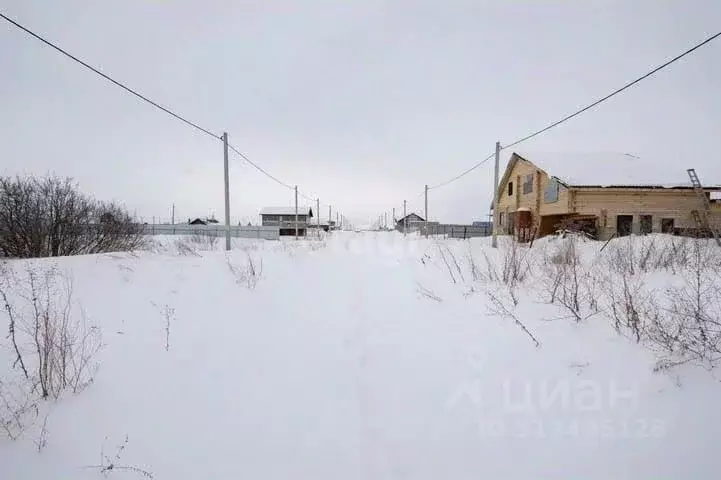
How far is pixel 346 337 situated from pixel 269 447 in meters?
2.30

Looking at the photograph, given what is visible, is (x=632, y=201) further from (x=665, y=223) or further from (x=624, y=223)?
(x=665, y=223)

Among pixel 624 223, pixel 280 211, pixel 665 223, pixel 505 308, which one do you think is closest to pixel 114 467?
pixel 505 308

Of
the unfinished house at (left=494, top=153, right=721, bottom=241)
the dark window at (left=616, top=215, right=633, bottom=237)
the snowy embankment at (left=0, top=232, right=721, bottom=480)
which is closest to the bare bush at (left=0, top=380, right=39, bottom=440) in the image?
the snowy embankment at (left=0, top=232, right=721, bottom=480)

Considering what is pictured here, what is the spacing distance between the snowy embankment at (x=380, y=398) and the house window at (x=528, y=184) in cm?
2267

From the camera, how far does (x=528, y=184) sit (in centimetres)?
2653

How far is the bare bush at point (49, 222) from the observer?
1171cm

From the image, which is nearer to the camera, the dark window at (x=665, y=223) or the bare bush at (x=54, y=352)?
the bare bush at (x=54, y=352)

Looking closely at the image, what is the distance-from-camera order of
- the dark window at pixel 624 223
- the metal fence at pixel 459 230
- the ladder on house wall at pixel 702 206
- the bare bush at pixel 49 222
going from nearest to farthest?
the bare bush at pixel 49 222 < the ladder on house wall at pixel 702 206 < the dark window at pixel 624 223 < the metal fence at pixel 459 230

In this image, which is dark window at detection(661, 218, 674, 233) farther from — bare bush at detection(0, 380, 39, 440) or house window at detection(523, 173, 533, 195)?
bare bush at detection(0, 380, 39, 440)

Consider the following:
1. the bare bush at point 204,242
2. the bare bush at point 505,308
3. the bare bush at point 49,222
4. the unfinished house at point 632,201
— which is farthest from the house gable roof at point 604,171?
the bare bush at point 49,222

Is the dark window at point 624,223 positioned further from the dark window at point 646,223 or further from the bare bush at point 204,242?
the bare bush at point 204,242

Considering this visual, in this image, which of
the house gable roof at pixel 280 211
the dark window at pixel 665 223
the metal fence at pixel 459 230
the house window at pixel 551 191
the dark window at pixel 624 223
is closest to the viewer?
the dark window at pixel 665 223

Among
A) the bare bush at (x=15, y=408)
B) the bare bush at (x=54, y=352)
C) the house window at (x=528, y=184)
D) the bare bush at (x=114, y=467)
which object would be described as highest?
the house window at (x=528, y=184)

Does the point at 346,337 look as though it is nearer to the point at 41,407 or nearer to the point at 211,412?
the point at 211,412
